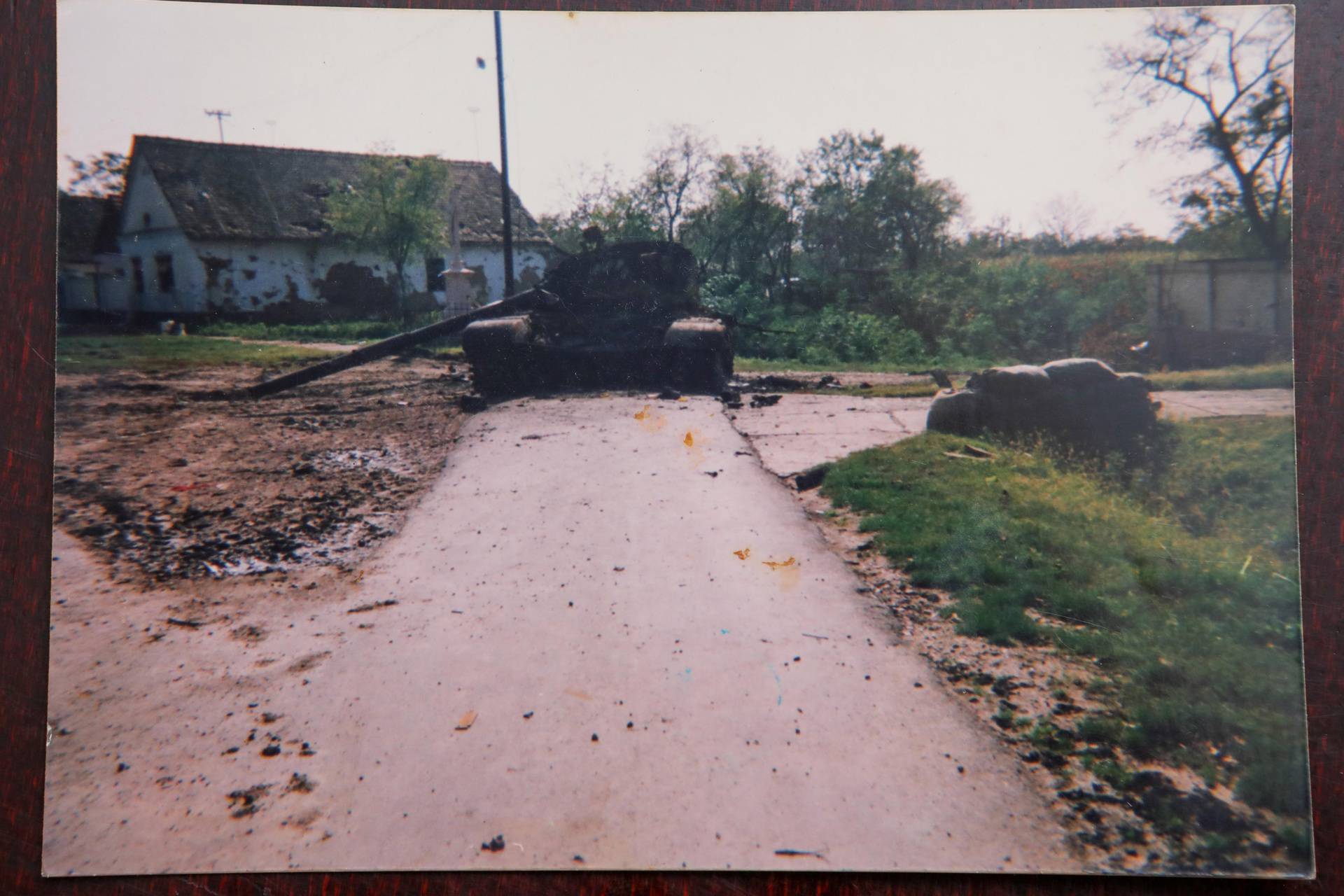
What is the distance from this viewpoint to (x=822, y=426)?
3381 mm

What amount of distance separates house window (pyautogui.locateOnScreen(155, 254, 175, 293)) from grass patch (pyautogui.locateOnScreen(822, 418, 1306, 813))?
2.53 metres

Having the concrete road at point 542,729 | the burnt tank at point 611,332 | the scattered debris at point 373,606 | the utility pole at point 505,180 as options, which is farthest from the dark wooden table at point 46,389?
the burnt tank at point 611,332

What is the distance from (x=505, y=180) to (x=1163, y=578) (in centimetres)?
242

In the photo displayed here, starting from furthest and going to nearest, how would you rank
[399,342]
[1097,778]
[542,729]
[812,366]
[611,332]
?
[611,332], [812,366], [399,342], [542,729], [1097,778]

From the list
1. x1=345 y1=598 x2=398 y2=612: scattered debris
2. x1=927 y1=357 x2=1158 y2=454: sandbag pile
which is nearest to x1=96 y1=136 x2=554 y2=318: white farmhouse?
x1=345 y1=598 x2=398 y2=612: scattered debris

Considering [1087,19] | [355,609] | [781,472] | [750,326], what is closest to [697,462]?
[781,472]

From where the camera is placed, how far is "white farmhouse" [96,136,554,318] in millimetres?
2297

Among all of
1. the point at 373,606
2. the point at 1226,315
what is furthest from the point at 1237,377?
the point at 373,606

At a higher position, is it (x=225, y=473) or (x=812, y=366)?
(x=812, y=366)

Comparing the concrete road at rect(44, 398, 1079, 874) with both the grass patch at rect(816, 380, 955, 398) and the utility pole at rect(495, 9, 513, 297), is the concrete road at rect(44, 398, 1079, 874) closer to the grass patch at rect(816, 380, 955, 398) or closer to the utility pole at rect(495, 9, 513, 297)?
the grass patch at rect(816, 380, 955, 398)

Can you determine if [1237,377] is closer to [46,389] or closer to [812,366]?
[812,366]

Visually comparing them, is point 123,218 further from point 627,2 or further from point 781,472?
point 781,472

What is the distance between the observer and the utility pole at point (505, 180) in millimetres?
2271

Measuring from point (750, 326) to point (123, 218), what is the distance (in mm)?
2168
